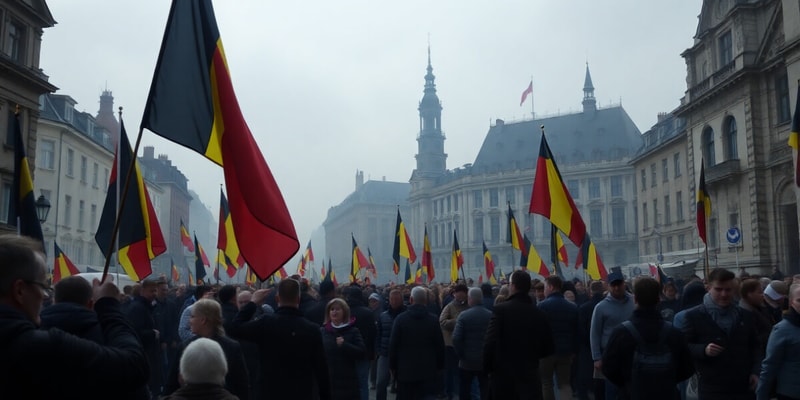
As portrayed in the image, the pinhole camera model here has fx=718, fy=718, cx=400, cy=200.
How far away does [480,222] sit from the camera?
99625 mm

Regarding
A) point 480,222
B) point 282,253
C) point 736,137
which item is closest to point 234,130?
point 282,253

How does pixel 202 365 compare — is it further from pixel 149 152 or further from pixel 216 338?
pixel 149 152

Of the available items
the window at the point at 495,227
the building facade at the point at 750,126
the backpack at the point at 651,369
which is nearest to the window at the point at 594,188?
the window at the point at 495,227

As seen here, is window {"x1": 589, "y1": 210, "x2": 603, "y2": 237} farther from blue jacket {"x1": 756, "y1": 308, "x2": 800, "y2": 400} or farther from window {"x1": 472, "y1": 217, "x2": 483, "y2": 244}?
blue jacket {"x1": 756, "y1": 308, "x2": 800, "y2": 400}

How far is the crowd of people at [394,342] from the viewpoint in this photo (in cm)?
306

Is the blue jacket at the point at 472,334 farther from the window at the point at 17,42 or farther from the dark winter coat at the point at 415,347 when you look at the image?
the window at the point at 17,42

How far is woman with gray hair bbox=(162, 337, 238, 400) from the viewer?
398 cm

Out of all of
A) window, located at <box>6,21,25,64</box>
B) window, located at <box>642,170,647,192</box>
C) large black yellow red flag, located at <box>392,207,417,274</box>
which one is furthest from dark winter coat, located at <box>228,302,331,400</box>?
window, located at <box>642,170,647,192</box>

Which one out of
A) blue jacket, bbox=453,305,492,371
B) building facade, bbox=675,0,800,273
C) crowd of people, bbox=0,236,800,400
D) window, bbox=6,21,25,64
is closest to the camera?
crowd of people, bbox=0,236,800,400

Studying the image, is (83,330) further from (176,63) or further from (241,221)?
(176,63)

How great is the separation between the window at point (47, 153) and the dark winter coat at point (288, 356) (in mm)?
38639

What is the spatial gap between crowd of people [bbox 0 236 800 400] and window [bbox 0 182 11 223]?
14960mm

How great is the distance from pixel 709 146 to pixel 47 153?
36.6m

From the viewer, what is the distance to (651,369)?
6.07 m
